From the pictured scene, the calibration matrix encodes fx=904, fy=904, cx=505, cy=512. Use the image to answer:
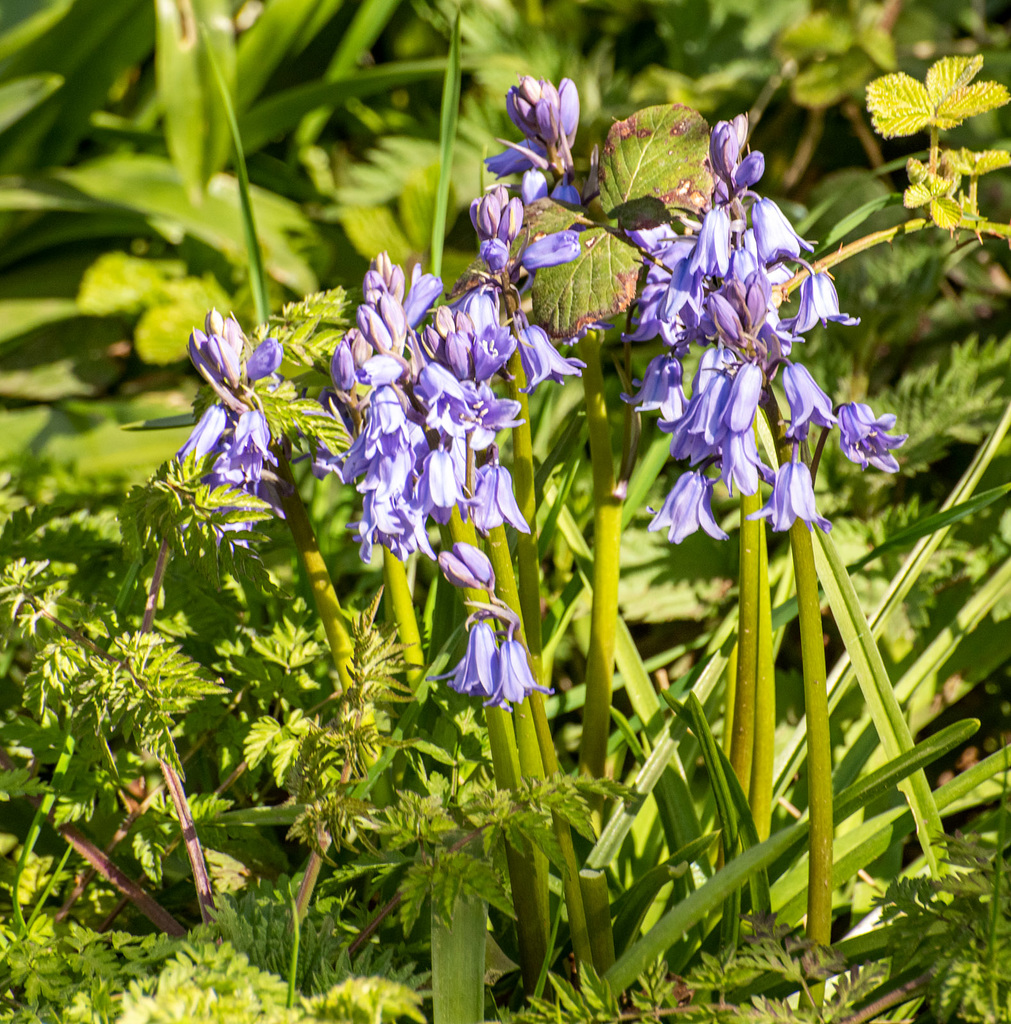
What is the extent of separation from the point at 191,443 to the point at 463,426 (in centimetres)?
38

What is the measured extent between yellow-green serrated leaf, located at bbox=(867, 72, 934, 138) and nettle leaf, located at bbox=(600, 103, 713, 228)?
0.25m

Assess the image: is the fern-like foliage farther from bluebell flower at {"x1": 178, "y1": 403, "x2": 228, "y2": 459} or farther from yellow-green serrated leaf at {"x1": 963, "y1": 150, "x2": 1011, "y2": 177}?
yellow-green serrated leaf at {"x1": 963, "y1": 150, "x2": 1011, "y2": 177}

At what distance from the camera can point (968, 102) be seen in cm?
122

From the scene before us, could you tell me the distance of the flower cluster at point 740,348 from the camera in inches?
38.9

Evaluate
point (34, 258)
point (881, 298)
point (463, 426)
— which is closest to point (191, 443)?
point (463, 426)

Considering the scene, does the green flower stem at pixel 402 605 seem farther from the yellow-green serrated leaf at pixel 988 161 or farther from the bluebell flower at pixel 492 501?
the yellow-green serrated leaf at pixel 988 161

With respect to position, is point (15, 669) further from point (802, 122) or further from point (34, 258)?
point (802, 122)

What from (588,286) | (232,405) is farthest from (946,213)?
(232,405)

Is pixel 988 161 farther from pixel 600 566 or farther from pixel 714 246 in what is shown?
pixel 600 566

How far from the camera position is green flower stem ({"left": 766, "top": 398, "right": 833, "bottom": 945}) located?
1073 mm

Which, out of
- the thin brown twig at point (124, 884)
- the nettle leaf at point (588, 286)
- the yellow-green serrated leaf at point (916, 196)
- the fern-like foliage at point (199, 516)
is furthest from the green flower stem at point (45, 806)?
the yellow-green serrated leaf at point (916, 196)

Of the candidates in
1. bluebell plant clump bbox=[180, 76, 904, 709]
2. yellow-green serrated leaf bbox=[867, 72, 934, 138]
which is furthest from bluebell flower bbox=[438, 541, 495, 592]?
yellow-green serrated leaf bbox=[867, 72, 934, 138]

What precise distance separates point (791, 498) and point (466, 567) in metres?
0.38

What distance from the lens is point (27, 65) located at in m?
3.08
